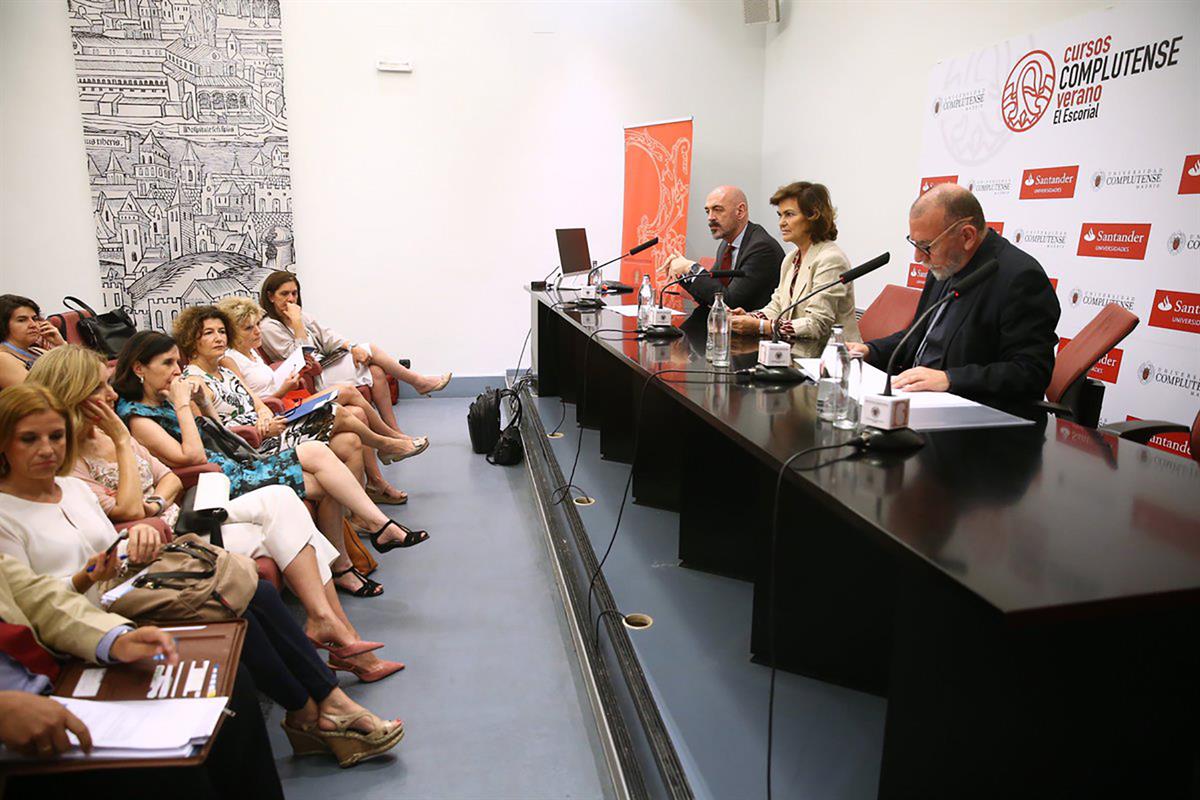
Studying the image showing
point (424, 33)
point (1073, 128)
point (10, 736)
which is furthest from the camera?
point (424, 33)

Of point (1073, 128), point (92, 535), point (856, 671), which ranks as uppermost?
point (1073, 128)

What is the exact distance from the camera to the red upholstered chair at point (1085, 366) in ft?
7.48

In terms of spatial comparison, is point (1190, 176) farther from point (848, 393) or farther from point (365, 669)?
point (365, 669)

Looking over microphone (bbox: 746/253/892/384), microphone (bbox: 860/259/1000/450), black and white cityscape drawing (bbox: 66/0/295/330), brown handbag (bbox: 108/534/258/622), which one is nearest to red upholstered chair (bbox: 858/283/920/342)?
microphone (bbox: 746/253/892/384)

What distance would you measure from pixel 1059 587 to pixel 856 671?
921mm

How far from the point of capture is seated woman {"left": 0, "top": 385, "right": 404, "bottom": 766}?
1524 millimetres

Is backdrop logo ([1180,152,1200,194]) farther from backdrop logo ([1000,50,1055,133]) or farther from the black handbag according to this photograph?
the black handbag

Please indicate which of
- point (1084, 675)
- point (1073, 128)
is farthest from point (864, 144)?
point (1084, 675)

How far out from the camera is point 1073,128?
3.16 metres

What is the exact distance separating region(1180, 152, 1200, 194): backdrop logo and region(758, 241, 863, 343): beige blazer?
1131mm

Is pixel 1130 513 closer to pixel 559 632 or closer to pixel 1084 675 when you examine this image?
pixel 1084 675

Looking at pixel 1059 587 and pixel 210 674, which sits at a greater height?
pixel 1059 587

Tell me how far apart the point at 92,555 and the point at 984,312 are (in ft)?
7.56

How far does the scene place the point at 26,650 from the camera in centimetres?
129
